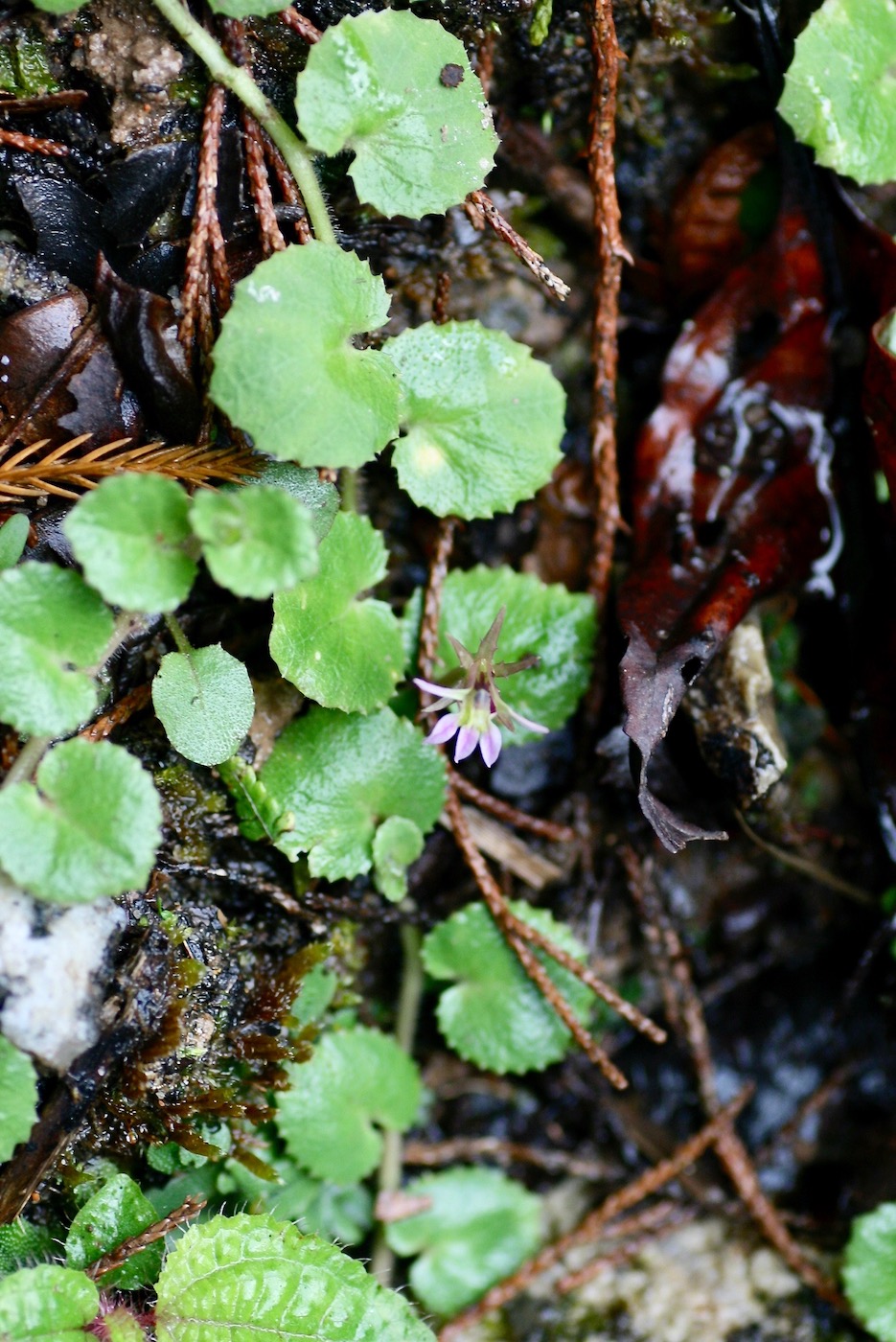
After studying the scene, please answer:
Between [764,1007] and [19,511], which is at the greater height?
[19,511]

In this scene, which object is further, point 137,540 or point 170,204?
point 170,204

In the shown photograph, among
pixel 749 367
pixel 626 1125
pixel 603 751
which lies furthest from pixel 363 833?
pixel 749 367

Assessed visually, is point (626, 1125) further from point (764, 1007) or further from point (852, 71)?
Answer: point (852, 71)

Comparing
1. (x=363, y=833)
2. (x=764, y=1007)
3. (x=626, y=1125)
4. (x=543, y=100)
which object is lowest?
(x=626, y=1125)

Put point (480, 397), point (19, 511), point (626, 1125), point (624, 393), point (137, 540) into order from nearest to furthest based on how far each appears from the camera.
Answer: point (137, 540) → point (19, 511) → point (480, 397) → point (624, 393) → point (626, 1125)

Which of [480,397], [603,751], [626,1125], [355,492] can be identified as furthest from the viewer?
[626,1125]

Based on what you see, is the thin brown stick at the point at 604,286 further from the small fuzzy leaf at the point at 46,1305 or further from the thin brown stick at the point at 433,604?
the small fuzzy leaf at the point at 46,1305

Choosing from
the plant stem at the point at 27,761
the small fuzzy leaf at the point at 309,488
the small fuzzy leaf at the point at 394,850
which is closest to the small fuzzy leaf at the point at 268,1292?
the small fuzzy leaf at the point at 394,850

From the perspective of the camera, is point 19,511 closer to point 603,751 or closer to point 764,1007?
point 603,751

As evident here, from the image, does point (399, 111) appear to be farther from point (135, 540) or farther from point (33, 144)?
point (135, 540)
